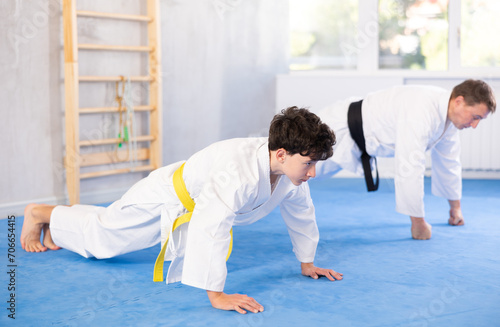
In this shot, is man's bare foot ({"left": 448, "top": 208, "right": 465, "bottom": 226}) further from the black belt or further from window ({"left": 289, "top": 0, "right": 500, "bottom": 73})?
window ({"left": 289, "top": 0, "right": 500, "bottom": 73})

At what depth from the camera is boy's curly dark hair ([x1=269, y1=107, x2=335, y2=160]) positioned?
1.91m

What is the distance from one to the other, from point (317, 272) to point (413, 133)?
101 centimetres

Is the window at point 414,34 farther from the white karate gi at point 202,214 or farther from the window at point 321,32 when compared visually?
the white karate gi at point 202,214

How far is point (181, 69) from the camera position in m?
4.53

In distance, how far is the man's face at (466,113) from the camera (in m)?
2.85

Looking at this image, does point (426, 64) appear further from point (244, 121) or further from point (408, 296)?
point (408, 296)

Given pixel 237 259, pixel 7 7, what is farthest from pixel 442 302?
pixel 7 7

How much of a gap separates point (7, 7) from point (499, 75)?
3.79 m

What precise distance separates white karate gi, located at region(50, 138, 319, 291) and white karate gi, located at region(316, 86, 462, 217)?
32.7 inches

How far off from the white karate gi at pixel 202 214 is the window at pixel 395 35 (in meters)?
3.31

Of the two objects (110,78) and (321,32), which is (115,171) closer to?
(110,78)

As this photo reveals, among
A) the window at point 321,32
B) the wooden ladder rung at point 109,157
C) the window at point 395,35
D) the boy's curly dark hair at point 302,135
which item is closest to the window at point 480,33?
the window at point 395,35

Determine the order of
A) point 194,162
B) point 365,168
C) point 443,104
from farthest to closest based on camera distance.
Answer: point 365,168 < point 443,104 < point 194,162

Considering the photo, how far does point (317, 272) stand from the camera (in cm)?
232
